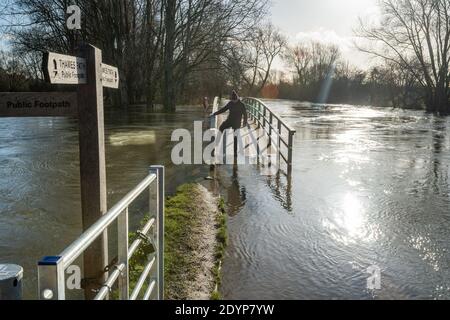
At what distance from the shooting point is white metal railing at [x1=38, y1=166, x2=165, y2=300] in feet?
5.24

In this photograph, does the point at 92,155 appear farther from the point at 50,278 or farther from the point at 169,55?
the point at 169,55

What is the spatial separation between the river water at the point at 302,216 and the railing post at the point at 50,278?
2.73 m

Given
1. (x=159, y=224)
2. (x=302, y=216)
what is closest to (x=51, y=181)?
(x=302, y=216)

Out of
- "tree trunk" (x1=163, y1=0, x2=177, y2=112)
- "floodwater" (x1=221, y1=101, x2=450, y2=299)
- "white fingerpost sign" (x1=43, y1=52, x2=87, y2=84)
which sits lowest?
"floodwater" (x1=221, y1=101, x2=450, y2=299)

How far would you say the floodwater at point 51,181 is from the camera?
552 cm

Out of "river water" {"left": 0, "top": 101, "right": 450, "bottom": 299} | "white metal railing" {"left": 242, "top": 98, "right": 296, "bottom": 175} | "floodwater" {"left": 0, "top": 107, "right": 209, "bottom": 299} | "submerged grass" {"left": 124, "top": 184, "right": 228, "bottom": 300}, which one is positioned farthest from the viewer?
"white metal railing" {"left": 242, "top": 98, "right": 296, "bottom": 175}

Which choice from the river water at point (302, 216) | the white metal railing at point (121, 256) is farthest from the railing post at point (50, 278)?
the river water at point (302, 216)

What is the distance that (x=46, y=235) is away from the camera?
19.1 ft

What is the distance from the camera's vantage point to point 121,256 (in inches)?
107

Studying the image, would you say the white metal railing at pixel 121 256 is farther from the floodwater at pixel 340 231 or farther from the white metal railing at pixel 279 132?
the white metal railing at pixel 279 132

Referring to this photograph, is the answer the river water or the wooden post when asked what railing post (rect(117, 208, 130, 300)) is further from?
the river water

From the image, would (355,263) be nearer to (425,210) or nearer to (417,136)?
(425,210)

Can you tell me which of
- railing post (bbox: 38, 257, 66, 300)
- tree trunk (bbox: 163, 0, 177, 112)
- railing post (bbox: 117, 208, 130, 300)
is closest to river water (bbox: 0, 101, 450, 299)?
railing post (bbox: 117, 208, 130, 300)
